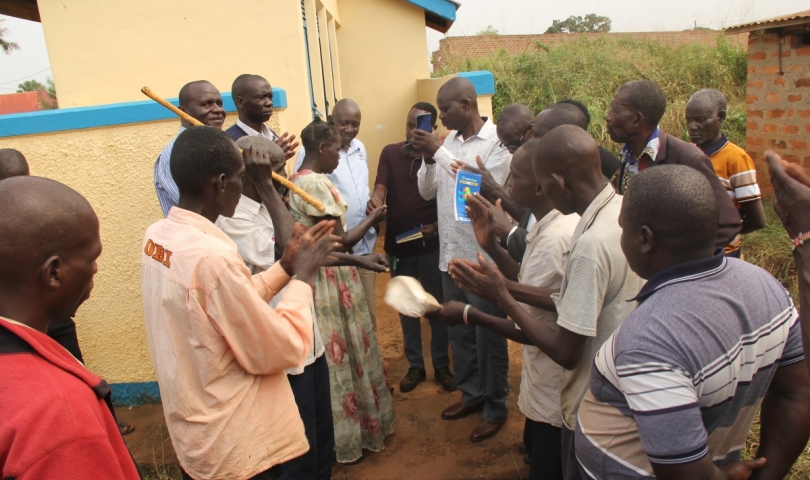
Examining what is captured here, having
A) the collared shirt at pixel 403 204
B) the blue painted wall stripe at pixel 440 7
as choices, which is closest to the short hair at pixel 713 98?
the collared shirt at pixel 403 204

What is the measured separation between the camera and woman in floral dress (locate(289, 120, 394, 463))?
320cm

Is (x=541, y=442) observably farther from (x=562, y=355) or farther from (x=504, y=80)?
(x=504, y=80)

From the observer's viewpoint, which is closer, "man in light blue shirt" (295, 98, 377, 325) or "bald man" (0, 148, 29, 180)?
"bald man" (0, 148, 29, 180)

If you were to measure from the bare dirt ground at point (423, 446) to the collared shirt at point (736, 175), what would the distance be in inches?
76.4

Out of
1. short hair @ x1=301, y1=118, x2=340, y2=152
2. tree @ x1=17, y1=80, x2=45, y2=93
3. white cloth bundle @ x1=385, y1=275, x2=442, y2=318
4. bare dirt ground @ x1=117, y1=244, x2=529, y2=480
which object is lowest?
bare dirt ground @ x1=117, y1=244, x2=529, y2=480

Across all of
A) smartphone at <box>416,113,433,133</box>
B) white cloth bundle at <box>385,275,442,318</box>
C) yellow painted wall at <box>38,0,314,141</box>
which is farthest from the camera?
yellow painted wall at <box>38,0,314,141</box>

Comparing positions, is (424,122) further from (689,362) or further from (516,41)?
(516,41)

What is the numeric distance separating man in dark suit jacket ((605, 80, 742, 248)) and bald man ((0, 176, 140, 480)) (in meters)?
2.91

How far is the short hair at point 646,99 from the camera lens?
3.18 m

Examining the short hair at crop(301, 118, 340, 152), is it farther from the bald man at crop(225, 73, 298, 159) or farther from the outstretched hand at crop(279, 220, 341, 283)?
the outstretched hand at crop(279, 220, 341, 283)

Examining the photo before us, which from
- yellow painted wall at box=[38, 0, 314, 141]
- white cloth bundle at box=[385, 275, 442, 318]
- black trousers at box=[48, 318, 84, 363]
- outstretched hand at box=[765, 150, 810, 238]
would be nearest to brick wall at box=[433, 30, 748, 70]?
yellow painted wall at box=[38, 0, 314, 141]

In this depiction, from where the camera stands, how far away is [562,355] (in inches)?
83.1

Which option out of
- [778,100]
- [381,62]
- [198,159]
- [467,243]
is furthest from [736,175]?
[381,62]

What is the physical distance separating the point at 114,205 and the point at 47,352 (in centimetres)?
320
